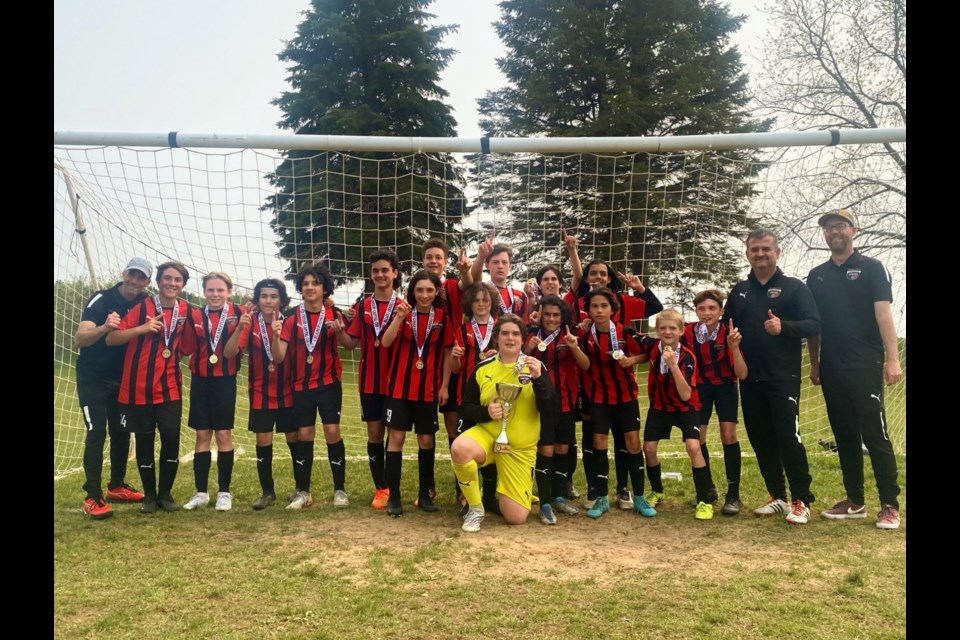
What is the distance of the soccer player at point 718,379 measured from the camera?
15.3 feet

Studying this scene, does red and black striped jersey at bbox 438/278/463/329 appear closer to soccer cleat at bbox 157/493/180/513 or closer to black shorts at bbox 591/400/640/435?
black shorts at bbox 591/400/640/435

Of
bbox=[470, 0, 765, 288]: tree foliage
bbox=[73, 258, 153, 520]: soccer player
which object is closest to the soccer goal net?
bbox=[73, 258, 153, 520]: soccer player

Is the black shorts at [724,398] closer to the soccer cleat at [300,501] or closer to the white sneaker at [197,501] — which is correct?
the soccer cleat at [300,501]

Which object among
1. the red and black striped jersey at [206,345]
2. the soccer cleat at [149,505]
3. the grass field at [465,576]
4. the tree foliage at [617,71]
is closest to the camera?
the grass field at [465,576]

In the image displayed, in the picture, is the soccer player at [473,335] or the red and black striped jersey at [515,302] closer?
the soccer player at [473,335]

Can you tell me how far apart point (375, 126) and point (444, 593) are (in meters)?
15.2

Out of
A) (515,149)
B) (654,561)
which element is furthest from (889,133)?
(654,561)

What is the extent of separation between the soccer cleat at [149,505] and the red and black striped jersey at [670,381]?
13.2 ft

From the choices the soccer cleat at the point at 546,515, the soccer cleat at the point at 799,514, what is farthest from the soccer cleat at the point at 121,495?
the soccer cleat at the point at 799,514

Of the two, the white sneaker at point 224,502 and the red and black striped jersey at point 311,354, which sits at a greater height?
the red and black striped jersey at point 311,354

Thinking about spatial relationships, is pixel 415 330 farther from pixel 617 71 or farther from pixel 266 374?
pixel 617 71

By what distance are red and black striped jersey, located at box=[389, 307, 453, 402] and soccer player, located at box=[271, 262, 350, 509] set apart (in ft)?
1.66

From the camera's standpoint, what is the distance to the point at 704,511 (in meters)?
4.53

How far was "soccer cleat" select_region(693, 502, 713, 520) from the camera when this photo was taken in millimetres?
4500
